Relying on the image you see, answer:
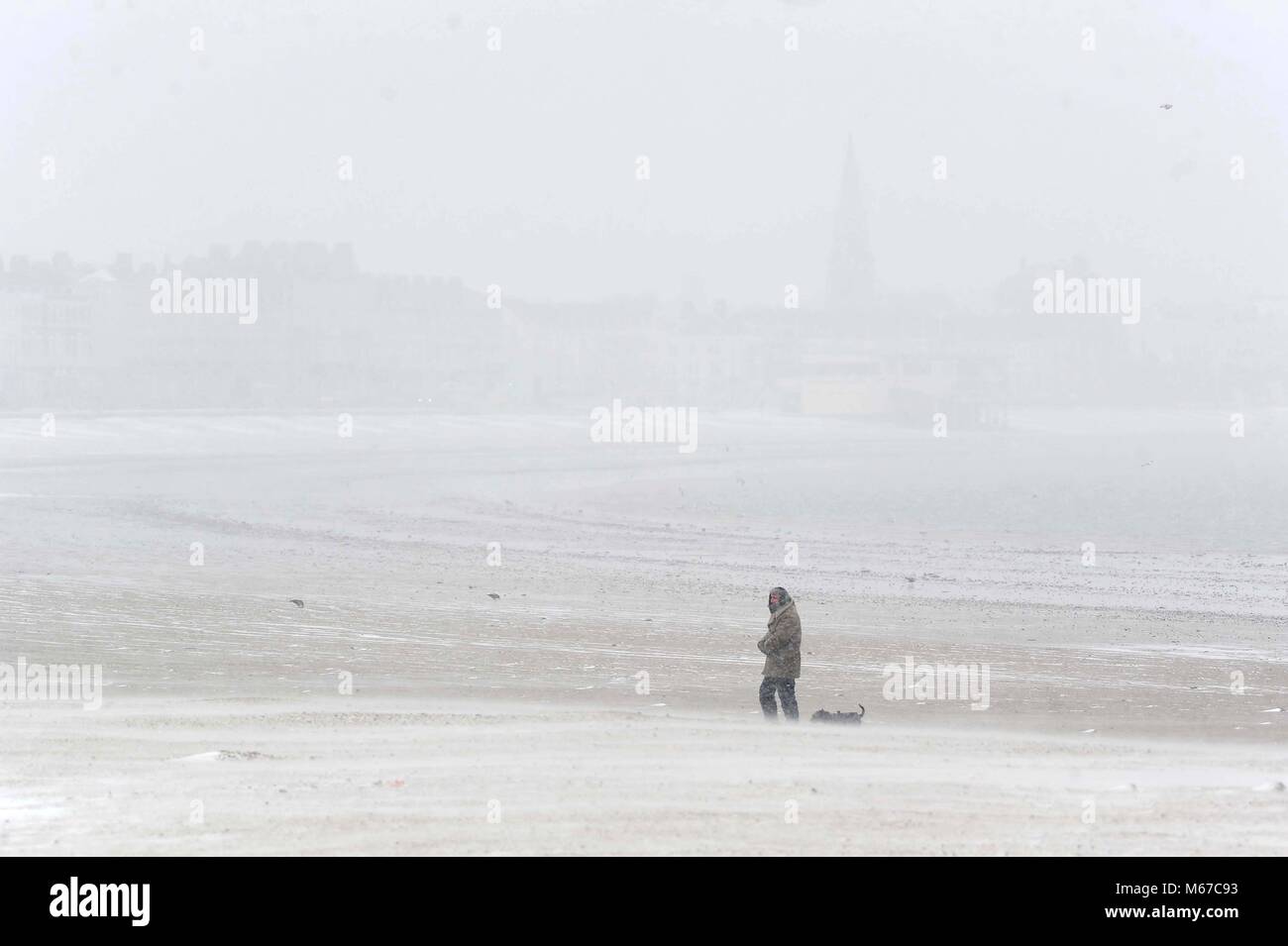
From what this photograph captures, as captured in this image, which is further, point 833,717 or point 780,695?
point 833,717

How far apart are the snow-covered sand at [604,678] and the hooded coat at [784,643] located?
57 centimetres

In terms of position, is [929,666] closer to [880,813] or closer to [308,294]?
[880,813]

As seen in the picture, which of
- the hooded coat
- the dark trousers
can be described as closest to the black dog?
the dark trousers

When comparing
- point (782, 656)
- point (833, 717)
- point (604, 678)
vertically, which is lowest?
point (833, 717)

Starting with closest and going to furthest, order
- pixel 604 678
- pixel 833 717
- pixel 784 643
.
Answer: pixel 784 643, pixel 833 717, pixel 604 678

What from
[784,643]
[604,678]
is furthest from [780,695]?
[604,678]

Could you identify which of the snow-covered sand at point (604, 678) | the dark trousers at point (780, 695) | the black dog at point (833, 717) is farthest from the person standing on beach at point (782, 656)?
the snow-covered sand at point (604, 678)

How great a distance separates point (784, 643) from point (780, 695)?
17.7 inches

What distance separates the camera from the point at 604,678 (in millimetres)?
16359

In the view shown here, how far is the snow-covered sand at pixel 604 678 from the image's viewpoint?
9086 millimetres

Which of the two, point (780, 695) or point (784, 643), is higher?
point (784, 643)

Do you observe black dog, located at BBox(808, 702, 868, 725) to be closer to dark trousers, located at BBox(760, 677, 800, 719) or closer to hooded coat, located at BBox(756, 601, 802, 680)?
dark trousers, located at BBox(760, 677, 800, 719)

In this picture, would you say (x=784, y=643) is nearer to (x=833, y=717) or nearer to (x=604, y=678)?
(x=833, y=717)
